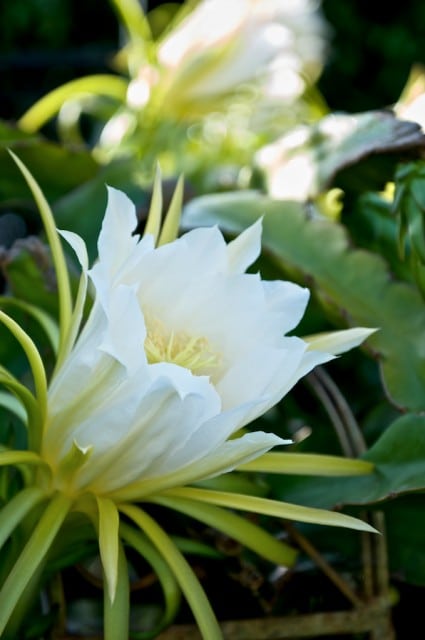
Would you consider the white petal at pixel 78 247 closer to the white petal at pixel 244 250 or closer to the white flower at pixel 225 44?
the white petal at pixel 244 250

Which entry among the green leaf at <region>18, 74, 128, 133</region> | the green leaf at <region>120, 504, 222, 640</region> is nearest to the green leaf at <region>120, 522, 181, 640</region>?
the green leaf at <region>120, 504, 222, 640</region>

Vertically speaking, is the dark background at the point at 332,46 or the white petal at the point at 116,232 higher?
the white petal at the point at 116,232

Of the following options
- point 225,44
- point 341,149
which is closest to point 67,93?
point 225,44

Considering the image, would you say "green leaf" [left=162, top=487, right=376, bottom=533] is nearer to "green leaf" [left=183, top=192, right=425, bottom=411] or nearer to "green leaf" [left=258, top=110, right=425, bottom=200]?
"green leaf" [left=183, top=192, right=425, bottom=411]

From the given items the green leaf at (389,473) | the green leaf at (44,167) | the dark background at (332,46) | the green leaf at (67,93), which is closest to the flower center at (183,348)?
the green leaf at (389,473)

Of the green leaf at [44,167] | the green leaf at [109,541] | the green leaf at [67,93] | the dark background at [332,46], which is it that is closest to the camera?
the green leaf at [109,541]

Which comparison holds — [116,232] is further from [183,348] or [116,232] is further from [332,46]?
[332,46]

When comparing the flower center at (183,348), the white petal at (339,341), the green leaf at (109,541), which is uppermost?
the flower center at (183,348)

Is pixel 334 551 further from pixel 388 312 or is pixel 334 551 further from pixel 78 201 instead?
pixel 78 201
